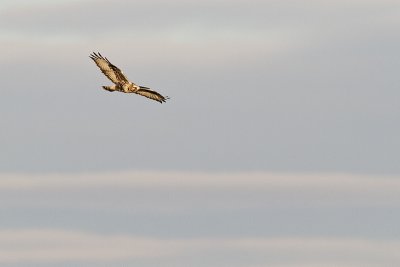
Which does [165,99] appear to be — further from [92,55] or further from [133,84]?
[92,55]

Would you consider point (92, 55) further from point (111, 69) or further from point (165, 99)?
point (165, 99)

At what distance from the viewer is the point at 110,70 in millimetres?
60375

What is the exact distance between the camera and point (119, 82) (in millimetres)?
59969

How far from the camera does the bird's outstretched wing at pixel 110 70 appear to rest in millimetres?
59719

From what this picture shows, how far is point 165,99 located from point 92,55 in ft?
27.2

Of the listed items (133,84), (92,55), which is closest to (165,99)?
(133,84)

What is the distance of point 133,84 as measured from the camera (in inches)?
2389

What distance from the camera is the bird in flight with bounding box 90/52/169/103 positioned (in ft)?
195

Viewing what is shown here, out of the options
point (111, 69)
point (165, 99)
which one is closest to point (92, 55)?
point (111, 69)

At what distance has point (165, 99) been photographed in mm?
61312

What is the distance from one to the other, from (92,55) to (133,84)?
492 cm

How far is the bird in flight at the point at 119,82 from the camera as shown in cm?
5950

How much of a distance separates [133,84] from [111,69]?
2.55 m

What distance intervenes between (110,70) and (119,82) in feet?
5.12
